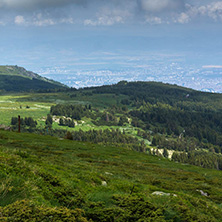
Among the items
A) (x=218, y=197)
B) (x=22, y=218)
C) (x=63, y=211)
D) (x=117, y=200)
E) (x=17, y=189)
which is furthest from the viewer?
(x=218, y=197)

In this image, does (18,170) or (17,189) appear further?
(18,170)

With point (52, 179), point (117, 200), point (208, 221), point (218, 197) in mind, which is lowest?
point (218, 197)

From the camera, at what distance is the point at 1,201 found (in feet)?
26.5

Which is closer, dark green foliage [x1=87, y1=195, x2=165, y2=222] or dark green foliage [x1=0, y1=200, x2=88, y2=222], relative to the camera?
dark green foliage [x1=0, y1=200, x2=88, y2=222]

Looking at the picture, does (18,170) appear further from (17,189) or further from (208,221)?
(208,221)

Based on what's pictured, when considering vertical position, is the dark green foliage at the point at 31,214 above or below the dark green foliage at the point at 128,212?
above

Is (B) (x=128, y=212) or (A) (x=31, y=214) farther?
(B) (x=128, y=212)

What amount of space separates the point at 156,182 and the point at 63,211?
21.3 metres

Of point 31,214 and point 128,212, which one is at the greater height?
point 31,214

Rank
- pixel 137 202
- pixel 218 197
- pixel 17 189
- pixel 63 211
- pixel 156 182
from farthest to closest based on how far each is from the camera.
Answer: pixel 156 182 < pixel 218 197 < pixel 137 202 < pixel 17 189 < pixel 63 211

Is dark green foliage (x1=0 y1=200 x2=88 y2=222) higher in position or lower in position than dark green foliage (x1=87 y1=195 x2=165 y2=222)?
higher

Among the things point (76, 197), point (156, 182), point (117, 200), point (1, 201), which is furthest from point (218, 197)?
point (1, 201)

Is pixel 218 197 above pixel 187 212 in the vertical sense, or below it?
below

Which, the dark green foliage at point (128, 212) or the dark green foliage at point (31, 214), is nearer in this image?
the dark green foliage at point (31, 214)
